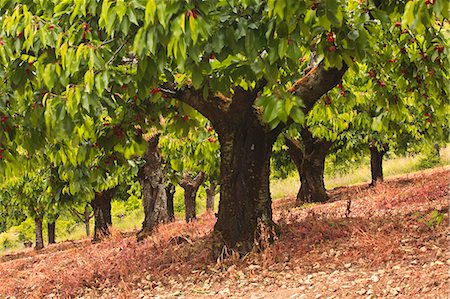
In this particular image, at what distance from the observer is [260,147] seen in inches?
274

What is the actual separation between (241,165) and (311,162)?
974cm

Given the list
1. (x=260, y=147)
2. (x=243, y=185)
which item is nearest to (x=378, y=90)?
(x=260, y=147)

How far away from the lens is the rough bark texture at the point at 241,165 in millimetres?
6934

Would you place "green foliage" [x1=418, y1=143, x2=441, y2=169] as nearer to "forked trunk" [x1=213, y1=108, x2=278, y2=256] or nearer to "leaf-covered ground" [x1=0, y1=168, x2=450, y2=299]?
"leaf-covered ground" [x1=0, y1=168, x2=450, y2=299]

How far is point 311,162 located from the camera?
53.5 ft

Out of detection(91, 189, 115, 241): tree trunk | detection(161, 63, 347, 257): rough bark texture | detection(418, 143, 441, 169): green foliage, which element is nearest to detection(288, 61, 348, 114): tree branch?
detection(161, 63, 347, 257): rough bark texture

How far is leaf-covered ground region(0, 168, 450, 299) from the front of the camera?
508 centimetres

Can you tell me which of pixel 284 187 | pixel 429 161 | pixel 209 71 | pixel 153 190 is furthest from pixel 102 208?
pixel 429 161

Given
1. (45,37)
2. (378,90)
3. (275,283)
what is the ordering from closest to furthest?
1. (45,37)
2. (275,283)
3. (378,90)

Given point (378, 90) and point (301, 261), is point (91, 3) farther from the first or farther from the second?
point (378, 90)

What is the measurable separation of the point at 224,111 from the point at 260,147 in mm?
754

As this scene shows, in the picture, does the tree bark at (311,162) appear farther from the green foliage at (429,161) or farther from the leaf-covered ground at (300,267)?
the green foliage at (429,161)

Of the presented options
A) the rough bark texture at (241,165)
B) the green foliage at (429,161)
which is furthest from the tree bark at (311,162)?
the green foliage at (429,161)

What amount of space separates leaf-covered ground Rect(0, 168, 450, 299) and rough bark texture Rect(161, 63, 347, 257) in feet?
1.13
